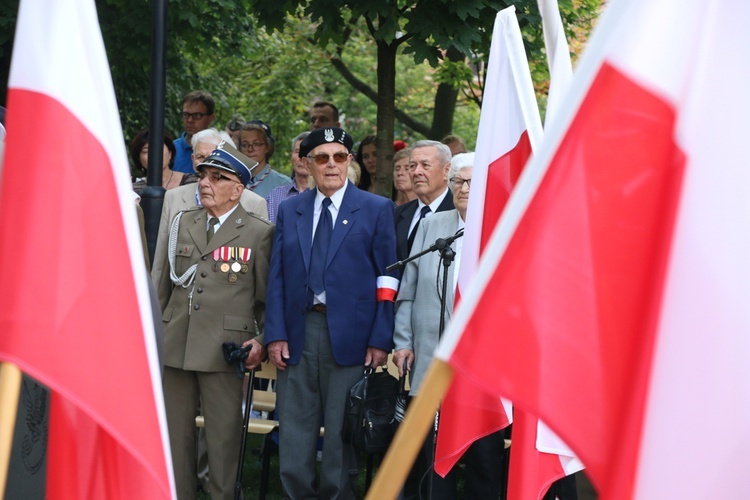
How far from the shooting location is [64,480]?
9.09ft

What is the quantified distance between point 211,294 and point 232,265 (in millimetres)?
221

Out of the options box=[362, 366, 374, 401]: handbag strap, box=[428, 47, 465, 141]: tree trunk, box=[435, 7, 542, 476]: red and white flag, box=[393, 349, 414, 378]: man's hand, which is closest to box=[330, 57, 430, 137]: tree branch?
box=[428, 47, 465, 141]: tree trunk

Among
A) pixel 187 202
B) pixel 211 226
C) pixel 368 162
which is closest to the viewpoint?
pixel 211 226

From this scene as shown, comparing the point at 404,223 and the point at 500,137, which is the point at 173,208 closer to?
the point at 404,223

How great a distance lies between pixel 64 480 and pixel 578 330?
1261mm

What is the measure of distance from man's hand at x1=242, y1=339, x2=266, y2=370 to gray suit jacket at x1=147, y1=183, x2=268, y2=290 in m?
0.69

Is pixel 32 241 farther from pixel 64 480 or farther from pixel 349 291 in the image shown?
pixel 349 291

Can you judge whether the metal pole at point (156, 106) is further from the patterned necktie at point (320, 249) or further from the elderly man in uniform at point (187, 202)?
the patterned necktie at point (320, 249)

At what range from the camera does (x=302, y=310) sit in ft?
22.2

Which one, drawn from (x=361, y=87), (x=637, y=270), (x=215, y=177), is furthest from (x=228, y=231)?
(x=361, y=87)

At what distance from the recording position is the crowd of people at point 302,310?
6715 mm

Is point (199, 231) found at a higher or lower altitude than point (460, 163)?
lower

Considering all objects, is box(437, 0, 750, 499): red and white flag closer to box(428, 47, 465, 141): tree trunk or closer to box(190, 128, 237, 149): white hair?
box(190, 128, 237, 149): white hair

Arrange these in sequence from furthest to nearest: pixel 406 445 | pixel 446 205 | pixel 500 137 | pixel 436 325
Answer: pixel 446 205 < pixel 436 325 < pixel 500 137 < pixel 406 445
